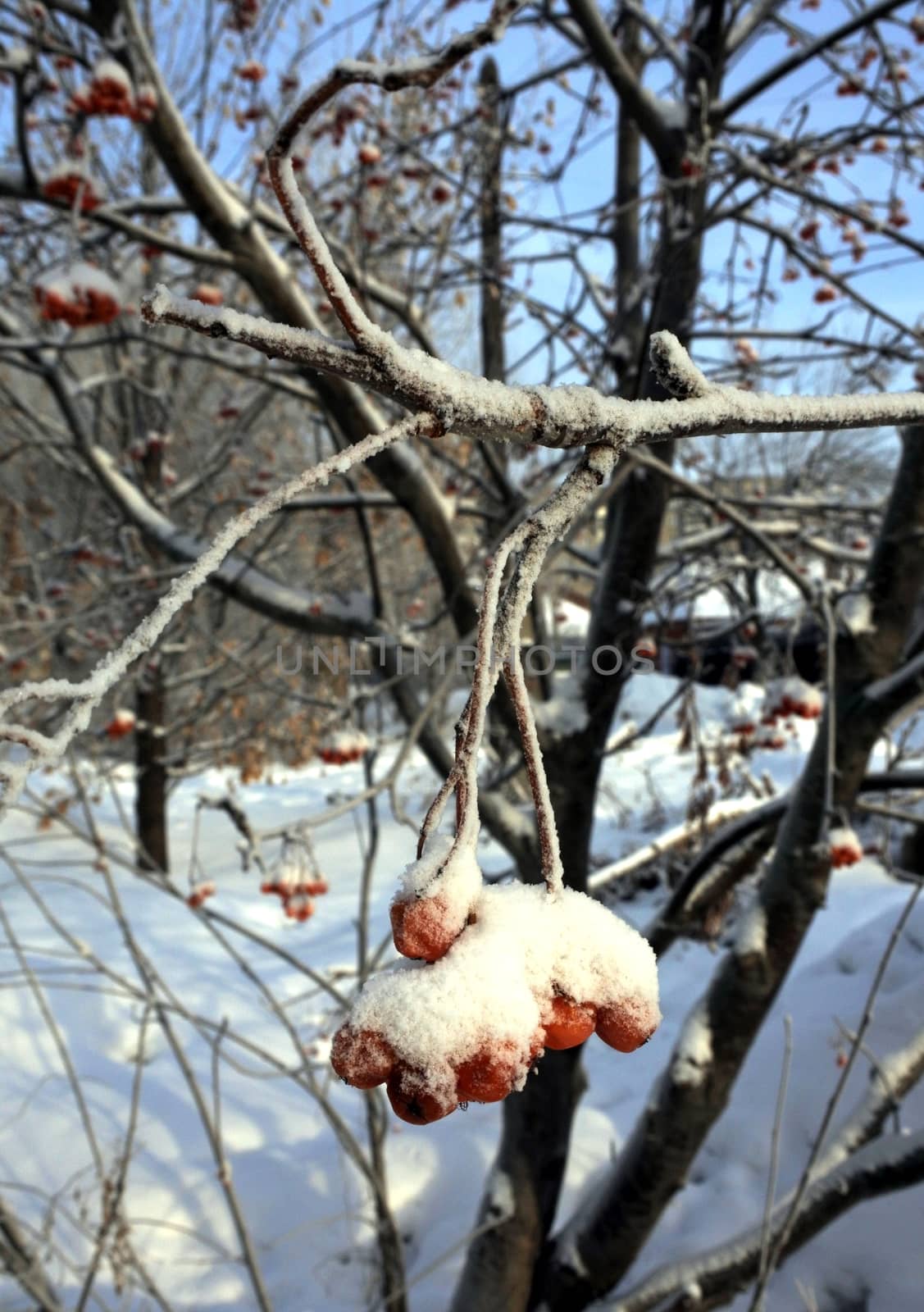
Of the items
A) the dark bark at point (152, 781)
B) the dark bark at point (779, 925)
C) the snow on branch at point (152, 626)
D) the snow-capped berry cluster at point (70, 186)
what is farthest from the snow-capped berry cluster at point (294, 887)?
the dark bark at point (152, 781)

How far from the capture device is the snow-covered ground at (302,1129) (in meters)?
2.24

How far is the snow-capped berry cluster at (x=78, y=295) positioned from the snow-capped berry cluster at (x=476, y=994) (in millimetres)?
2280

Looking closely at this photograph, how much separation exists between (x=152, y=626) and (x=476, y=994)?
249 mm

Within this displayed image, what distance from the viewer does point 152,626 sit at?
32 cm

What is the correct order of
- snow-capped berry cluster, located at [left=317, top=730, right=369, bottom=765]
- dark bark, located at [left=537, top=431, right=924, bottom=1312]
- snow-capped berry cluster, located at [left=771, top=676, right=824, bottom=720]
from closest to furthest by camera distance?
dark bark, located at [left=537, top=431, right=924, bottom=1312]
snow-capped berry cluster, located at [left=771, top=676, right=824, bottom=720]
snow-capped berry cluster, located at [left=317, top=730, right=369, bottom=765]

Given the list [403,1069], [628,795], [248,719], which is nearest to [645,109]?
[403,1069]

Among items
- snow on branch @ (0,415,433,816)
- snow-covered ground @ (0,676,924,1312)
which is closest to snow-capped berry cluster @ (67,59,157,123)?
snow-covered ground @ (0,676,924,1312)

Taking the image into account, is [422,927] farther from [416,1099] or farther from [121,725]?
[121,725]

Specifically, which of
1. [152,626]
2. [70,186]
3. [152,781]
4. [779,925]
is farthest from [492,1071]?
[152,781]

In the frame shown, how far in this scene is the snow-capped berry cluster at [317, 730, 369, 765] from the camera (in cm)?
295

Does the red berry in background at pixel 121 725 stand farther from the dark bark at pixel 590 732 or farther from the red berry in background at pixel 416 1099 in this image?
the red berry in background at pixel 416 1099

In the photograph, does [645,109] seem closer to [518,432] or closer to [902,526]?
[902,526]

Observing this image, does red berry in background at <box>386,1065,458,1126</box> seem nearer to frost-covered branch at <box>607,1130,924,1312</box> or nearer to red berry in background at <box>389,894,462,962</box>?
red berry in background at <box>389,894,462,962</box>

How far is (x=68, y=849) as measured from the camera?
6938mm
